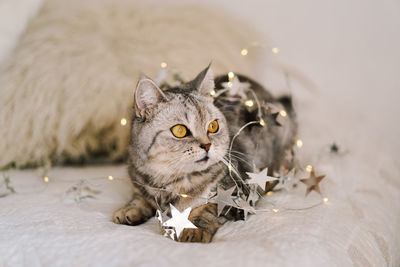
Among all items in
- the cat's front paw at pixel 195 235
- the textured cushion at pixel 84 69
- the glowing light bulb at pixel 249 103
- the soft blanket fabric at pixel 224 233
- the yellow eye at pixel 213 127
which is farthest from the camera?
the textured cushion at pixel 84 69

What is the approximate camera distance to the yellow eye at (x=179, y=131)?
821 millimetres

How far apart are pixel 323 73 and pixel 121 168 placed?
1.12m

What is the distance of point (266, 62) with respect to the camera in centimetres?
169

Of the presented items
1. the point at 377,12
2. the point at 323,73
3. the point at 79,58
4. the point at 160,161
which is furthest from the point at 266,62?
the point at 160,161

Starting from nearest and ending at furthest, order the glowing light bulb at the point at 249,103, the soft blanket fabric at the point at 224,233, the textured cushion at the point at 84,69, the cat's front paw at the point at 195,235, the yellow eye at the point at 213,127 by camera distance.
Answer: the soft blanket fabric at the point at 224,233, the cat's front paw at the point at 195,235, the yellow eye at the point at 213,127, the glowing light bulb at the point at 249,103, the textured cushion at the point at 84,69

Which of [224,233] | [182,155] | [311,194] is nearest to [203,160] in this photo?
[182,155]

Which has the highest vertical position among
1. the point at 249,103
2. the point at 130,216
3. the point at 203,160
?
the point at 249,103

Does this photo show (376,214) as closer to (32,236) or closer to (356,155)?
(356,155)

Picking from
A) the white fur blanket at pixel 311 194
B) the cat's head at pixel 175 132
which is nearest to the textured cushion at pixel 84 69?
the white fur blanket at pixel 311 194

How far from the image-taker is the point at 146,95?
2.75 feet

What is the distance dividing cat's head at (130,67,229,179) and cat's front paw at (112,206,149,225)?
0.11m

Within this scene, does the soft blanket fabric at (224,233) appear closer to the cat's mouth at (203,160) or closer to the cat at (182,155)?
the cat at (182,155)

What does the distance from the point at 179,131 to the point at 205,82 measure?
0.17 metres

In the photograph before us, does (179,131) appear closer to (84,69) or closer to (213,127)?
(213,127)
